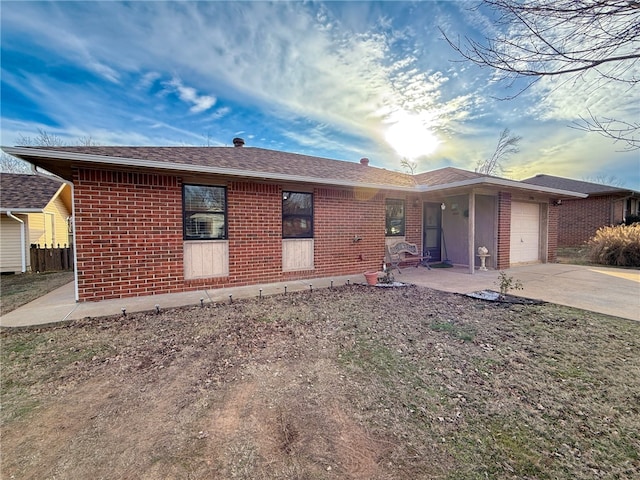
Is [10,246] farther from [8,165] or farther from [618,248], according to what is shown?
[618,248]

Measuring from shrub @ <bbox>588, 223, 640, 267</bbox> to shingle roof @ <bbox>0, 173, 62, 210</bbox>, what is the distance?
2013cm

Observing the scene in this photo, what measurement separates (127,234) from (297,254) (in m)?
3.74

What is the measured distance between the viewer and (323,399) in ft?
7.85

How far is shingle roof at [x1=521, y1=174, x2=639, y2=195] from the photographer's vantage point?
1534 centimetres

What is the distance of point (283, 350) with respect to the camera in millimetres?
3346

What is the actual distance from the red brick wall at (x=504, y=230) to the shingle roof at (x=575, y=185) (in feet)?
25.0

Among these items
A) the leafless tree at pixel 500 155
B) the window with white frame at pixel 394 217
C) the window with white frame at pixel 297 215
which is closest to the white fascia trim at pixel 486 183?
the window with white frame at pixel 394 217

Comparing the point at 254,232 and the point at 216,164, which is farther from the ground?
the point at 216,164

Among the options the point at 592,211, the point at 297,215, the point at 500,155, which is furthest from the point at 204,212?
the point at 500,155

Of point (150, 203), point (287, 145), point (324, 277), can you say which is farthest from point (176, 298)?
point (287, 145)

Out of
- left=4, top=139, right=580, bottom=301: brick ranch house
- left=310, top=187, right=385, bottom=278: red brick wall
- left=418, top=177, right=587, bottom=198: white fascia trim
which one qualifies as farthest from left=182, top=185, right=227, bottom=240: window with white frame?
left=418, top=177, right=587, bottom=198: white fascia trim

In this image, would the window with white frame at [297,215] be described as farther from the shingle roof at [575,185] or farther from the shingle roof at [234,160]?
the shingle roof at [575,185]

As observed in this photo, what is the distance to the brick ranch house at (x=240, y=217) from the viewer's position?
513 centimetres

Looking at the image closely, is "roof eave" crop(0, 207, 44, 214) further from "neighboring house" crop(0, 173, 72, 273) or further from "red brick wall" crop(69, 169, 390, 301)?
"red brick wall" crop(69, 169, 390, 301)
